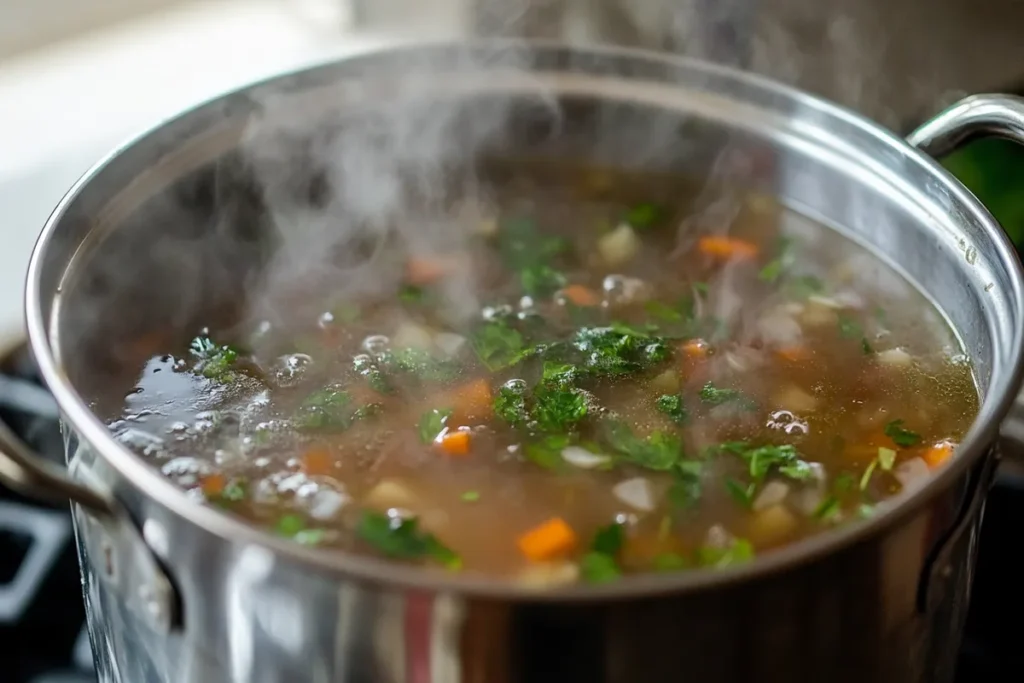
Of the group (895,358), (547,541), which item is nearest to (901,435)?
(895,358)

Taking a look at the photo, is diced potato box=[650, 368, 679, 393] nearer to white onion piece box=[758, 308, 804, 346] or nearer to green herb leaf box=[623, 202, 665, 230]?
white onion piece box=[758, 308, 804, 346]

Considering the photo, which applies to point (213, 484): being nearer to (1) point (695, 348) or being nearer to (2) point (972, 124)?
(1) point (695, 348)

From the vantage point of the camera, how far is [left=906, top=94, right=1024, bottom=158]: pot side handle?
1.25 metres

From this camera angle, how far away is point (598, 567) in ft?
3.61

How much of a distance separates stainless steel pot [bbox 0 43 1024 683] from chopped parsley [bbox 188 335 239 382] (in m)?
0.06

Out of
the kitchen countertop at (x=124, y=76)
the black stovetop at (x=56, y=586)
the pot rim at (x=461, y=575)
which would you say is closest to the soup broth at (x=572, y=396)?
the pot rim at (x=461, y=575)

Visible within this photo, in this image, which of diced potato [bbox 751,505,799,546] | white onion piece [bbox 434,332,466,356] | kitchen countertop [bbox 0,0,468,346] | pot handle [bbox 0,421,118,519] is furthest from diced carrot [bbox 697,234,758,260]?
pot handle [bbox 0,421,118,519]

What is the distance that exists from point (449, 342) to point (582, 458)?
0.29m

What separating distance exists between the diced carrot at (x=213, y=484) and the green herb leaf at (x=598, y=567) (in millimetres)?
406

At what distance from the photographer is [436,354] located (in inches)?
56.3

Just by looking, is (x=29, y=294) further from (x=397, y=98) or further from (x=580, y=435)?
(x=397, y=98)

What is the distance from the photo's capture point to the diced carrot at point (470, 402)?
1321mm

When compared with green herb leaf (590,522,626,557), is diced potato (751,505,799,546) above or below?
below

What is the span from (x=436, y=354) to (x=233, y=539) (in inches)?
24.3
